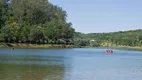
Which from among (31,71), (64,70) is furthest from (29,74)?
(64,70)

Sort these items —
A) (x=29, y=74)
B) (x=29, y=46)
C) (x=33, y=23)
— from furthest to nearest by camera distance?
(x=33, y=23) → (x=29, y=46) → (x=29, y=74)

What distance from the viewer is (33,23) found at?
586 ft

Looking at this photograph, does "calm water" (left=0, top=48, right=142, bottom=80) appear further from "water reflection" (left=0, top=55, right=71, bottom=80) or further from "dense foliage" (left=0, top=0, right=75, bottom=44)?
"dense foliage" (left=0, top=0, right=75, bottom=44)

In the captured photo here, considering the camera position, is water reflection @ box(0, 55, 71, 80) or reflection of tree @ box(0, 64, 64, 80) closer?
reflection of tree @ box(0, 64, 64, 80)

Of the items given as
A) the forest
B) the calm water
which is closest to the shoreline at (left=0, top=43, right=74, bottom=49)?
the forest

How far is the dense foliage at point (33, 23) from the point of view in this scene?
149375mm

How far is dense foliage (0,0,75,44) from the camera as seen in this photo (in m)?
149

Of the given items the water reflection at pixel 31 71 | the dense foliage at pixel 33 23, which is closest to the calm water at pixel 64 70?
the water reflection at pixel 31 71

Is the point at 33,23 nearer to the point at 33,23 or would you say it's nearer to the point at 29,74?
the point at 33,23

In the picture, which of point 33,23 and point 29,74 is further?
point 33,23

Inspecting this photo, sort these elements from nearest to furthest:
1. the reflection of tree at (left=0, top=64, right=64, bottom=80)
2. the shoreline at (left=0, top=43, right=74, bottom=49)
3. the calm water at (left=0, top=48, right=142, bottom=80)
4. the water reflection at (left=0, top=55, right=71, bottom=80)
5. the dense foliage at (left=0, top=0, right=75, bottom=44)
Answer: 1. the reflection of tree at (left=0, top=64, right=64, bottom=80)
2. the water reflection at (left=0, top=55, right=71, bottom=80)
3. the calm water at (left=0, top=48, right=142, bottom=80)
4. the shoreline at (left=0, top=43, right=74, bottom=49)
5. the dense foliage at (left=0, top=0, right=75, bottom=44)

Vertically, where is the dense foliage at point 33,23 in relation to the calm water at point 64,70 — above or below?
above

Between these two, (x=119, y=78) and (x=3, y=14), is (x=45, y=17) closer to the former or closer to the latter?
(x=3, y=14)

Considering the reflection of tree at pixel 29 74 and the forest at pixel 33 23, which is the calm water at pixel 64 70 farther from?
the forest at pixel 33 23
